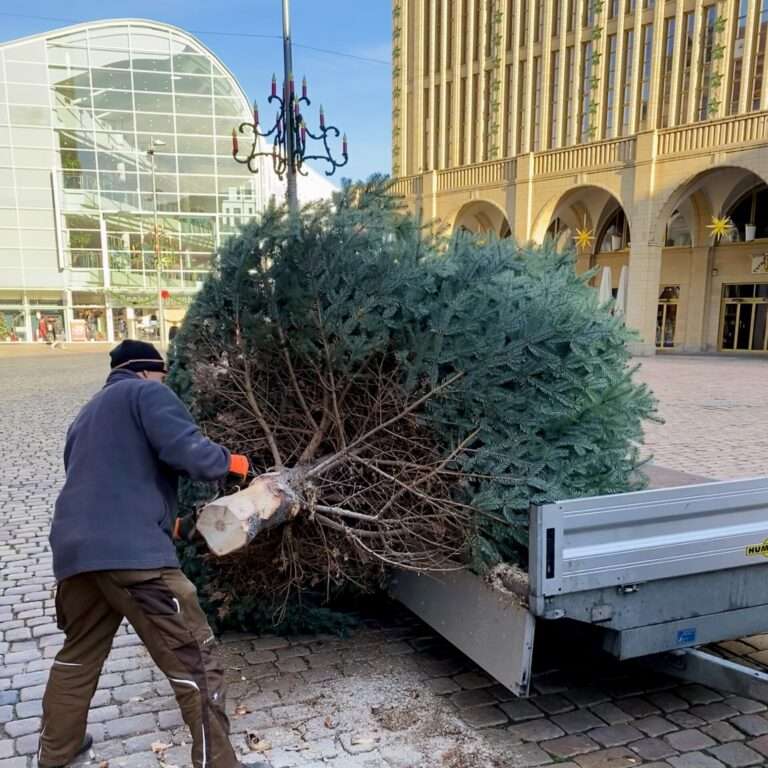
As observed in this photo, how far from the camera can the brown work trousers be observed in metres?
Answer: 2.35

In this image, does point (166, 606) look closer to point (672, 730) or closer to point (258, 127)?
point (672, 730)

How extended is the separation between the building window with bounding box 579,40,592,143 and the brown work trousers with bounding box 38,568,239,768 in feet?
102

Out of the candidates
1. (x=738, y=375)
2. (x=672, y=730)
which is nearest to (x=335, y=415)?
(x=672, y=730)

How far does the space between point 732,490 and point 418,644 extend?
1.86m

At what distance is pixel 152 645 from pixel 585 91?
3228cm

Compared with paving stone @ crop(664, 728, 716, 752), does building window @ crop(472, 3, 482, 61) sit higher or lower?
higher

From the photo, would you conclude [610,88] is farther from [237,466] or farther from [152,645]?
[152,645]

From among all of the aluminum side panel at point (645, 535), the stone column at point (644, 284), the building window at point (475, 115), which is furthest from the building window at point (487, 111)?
the aluminum side panel at point (645, 535)

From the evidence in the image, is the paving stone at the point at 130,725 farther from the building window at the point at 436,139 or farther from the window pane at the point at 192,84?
the window pane at the point at 192,84

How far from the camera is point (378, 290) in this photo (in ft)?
9.90

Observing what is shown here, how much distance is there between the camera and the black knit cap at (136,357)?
2607mm

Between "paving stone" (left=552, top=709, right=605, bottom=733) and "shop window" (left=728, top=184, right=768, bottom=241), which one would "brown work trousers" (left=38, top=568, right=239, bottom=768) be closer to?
"paving stone" (left=552, top=709, right=605, bottom=733)

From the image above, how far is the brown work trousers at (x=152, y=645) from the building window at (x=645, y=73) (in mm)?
30473

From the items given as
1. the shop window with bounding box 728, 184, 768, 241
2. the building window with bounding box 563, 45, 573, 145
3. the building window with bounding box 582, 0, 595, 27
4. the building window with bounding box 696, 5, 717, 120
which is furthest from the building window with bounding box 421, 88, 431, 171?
the shop window with bounding box 728, 184, 768, 241
